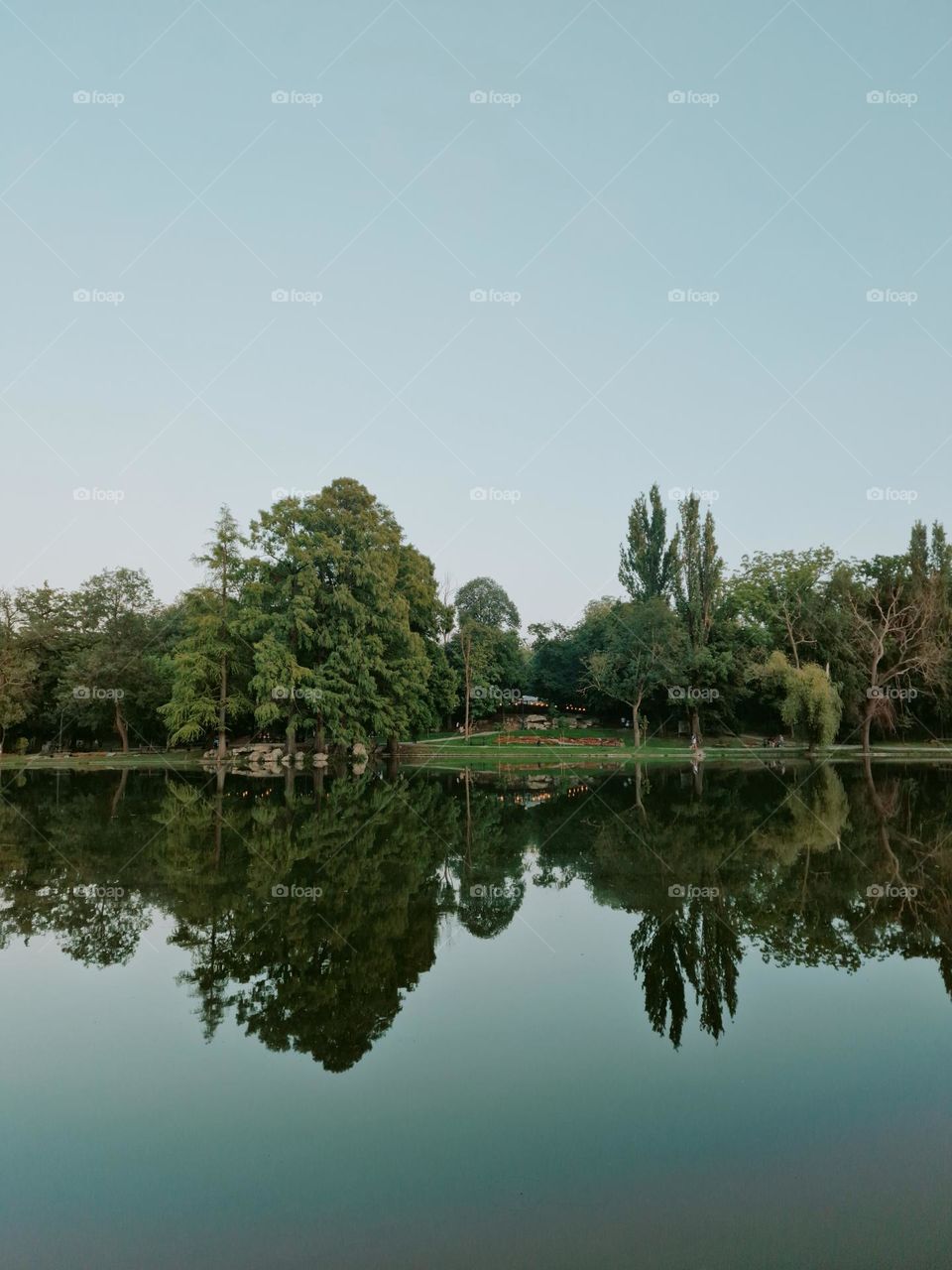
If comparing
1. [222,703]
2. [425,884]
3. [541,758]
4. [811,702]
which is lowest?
[425,884]

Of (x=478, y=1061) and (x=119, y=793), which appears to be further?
(x=119, y=793)

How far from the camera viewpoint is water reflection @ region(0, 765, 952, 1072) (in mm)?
9180

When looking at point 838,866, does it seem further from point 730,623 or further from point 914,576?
point 914,576

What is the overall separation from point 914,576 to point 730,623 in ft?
39.3

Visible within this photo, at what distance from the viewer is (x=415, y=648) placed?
4334 centimetres

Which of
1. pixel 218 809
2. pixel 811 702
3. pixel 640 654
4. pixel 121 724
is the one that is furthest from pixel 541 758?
pixel 121 724

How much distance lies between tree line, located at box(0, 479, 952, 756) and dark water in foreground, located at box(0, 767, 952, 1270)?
25852 mm

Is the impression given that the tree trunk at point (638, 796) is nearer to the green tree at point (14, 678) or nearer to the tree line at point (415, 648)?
the tree line at point (415, 648)

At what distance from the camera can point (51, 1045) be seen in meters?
7.83

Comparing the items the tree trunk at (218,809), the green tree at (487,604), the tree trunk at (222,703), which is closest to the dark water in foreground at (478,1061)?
the tree trunk at (218,809)

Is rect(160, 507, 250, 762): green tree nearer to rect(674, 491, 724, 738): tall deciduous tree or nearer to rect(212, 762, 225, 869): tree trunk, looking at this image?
rect(212, 762, 225, 869): tree trunk

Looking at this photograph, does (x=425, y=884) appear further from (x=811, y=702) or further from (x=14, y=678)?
(x=14, y=678)

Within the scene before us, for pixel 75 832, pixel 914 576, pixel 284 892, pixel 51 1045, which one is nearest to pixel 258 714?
pixel 75 832

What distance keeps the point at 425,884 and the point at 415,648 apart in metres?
29.6
